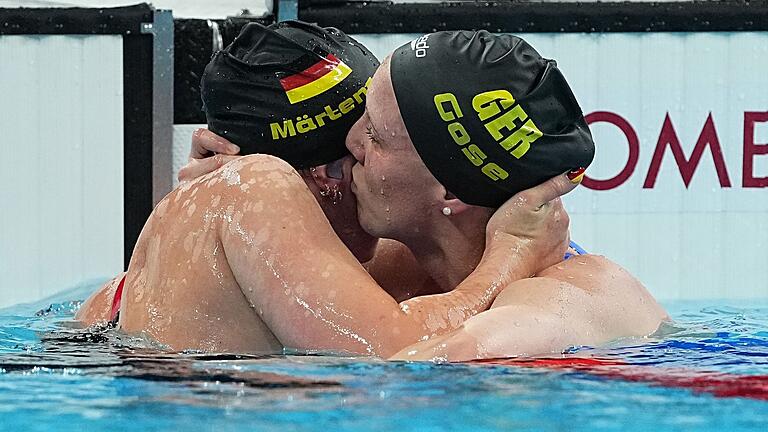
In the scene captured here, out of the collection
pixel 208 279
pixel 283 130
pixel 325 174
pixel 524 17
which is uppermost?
pixel 524 17

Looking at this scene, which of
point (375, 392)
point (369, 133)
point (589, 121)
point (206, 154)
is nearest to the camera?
point (375, 392)

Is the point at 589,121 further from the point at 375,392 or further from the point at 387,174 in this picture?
the point at 375,392

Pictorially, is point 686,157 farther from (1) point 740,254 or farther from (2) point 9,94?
(2) point 9,94

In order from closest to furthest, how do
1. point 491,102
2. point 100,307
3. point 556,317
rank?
point 556,317, point 491,102, point 100,307

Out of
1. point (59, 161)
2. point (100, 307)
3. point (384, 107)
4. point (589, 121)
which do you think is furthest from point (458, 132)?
point (59, 161)

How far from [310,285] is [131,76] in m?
3.00

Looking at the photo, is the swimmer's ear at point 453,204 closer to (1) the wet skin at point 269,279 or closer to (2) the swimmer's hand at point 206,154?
(1) the wet skin at point 269,279

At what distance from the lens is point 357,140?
2.67 metres

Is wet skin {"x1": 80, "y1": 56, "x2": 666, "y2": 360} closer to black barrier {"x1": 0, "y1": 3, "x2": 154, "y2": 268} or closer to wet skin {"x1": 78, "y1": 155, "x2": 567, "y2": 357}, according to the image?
wet skin {"x1": 78, "y1": 155, "x2": 567, "y2": 357}

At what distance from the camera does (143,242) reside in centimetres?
265

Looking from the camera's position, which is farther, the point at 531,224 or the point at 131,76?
the point at 131,76

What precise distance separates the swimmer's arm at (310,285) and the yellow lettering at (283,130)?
38cm

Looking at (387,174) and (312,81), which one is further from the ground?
(312,81)

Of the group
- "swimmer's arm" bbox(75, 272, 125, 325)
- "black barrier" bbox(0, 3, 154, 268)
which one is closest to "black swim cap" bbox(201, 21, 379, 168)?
"swimmer's arm" bbox(75, 272, 125, 325)
